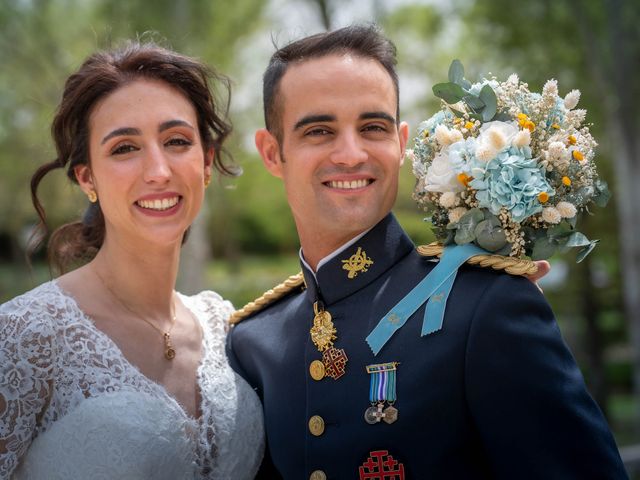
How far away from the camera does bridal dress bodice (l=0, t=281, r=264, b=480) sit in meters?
2.92

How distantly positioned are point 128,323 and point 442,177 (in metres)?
1.42

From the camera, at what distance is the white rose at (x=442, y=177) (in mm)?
2709

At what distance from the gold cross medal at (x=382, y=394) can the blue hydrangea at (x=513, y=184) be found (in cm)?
61

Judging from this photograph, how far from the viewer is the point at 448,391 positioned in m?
2.60

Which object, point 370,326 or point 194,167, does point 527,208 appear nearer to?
point 370,326

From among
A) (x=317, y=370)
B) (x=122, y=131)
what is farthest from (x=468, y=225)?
(x=122, y=131)

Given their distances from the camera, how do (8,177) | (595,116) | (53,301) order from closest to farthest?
(53,301) → (595,116) → (8,177)

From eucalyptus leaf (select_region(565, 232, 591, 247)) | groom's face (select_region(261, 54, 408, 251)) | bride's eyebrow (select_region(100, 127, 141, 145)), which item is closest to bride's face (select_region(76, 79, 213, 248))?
Result: bride's eyebrow (select_region(100, 127, 141, 145))

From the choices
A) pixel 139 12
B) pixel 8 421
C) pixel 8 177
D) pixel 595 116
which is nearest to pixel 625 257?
pixel 595 116

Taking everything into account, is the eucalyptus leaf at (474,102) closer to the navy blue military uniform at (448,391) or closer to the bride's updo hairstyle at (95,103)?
the navy blue military uniform at (448,391)

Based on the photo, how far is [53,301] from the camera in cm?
313

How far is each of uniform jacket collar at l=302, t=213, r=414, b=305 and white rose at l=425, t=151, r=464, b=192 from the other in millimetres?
311

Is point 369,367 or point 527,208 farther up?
point 527,208

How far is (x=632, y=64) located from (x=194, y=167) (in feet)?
28.6
